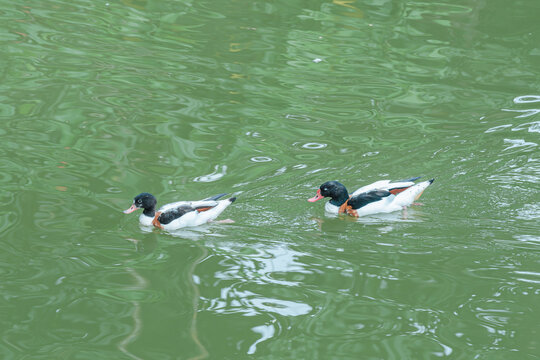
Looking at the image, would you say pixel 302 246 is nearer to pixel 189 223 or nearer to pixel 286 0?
pixel 189 223

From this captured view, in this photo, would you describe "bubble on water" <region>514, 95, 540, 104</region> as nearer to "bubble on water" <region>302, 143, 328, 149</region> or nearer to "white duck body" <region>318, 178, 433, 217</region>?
"bubble on water" <region>302, 143, 328, 149</region>

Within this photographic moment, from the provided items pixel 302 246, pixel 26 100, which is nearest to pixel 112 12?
pixel 26 100

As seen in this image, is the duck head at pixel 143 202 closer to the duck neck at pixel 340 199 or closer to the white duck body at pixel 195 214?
the white duck body at pixel 195 214

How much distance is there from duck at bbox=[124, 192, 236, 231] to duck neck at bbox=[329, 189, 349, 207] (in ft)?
4.54

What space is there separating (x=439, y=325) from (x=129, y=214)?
4.41 metres

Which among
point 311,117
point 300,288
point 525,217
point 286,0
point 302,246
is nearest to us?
point 300,288

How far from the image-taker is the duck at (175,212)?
29.8ft

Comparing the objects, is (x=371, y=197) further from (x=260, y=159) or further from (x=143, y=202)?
(x=143, y=202)

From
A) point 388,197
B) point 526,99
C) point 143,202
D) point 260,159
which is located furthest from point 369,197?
point 526,99

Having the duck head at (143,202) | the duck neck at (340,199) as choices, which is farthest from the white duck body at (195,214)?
the duck neck at (340,199)

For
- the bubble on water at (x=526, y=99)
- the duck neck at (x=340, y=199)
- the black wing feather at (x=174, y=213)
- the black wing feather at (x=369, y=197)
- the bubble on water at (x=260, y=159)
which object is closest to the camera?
the black wing feather at (x=174, y=213)

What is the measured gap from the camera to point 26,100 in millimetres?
12367

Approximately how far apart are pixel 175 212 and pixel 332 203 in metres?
1.99

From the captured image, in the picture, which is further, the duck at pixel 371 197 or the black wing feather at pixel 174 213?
the duck at pixel 371 197
